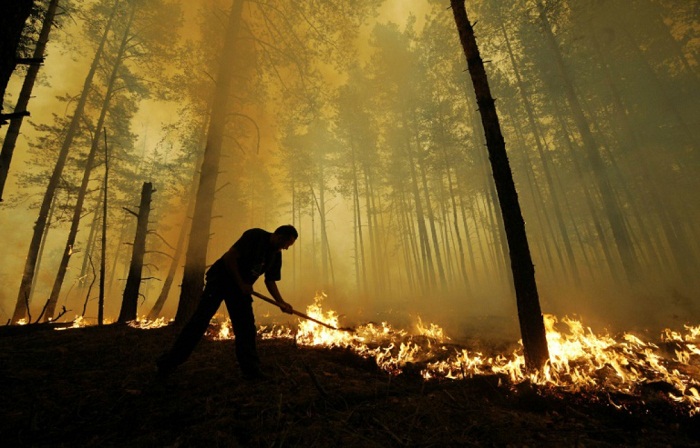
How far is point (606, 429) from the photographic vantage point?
2.85 m

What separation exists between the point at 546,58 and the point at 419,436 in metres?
21.8

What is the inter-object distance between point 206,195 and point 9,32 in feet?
17.6

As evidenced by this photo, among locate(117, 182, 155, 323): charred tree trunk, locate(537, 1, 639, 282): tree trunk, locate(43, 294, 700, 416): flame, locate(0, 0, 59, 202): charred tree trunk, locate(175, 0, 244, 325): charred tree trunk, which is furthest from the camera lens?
locate(537, 1, 639, 282): tree trunk

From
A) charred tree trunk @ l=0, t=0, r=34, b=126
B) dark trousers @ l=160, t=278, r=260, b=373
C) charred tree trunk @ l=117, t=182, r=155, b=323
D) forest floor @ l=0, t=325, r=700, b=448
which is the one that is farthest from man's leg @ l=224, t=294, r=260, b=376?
charred tree trunk @ l=117, t=182, r=155, b=323

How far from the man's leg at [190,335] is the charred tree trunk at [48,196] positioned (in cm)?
907

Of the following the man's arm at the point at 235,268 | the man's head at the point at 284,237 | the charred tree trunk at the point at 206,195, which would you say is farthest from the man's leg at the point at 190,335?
the charred tree trunk at the point at 206,195

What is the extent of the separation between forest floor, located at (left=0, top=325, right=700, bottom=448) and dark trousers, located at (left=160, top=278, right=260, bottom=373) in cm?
25

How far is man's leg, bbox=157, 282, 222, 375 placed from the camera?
12.4 feet

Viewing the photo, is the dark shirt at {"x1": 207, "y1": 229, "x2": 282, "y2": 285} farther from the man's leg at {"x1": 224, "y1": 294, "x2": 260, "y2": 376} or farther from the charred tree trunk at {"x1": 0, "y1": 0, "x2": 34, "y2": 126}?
the charred tree trunk at {"x1": 0, "y1": 0, "x2": 34, "y2": 126}

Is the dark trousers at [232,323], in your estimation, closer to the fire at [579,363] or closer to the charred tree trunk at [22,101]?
the fire at [579,363]

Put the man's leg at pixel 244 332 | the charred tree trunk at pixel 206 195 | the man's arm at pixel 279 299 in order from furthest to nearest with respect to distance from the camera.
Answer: the charred tree trunk at pixel 206 195, the man's arm at pixel 279 299, the man's leg at pixel 244 332

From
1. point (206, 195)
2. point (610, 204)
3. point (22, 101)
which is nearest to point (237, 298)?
point (206, 195)

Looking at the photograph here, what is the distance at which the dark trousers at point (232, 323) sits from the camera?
3809mm

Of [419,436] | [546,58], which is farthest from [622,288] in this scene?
[419,436]
